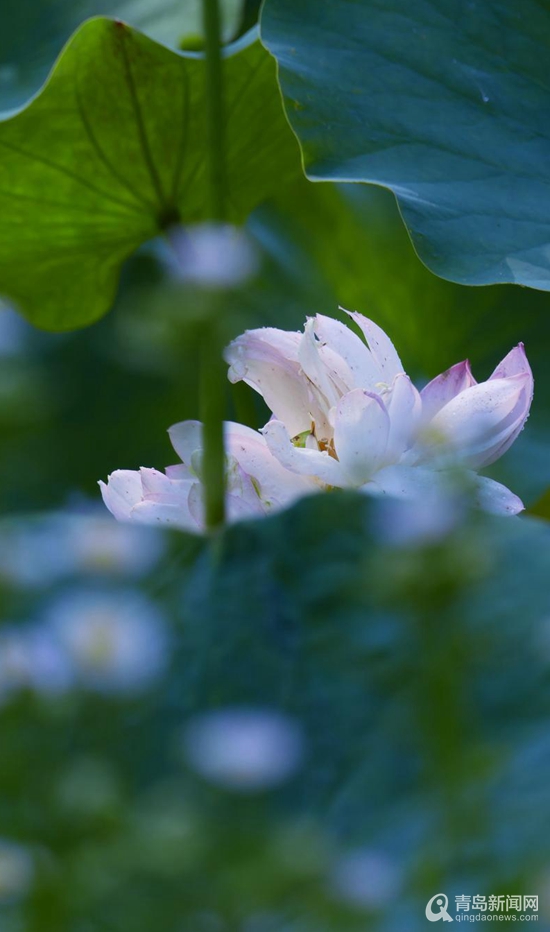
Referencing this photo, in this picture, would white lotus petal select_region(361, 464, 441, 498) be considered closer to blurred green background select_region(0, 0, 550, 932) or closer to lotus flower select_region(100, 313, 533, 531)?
lotus flower select_region(100, 313, 533, 531)

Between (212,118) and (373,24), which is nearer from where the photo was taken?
(212,118)

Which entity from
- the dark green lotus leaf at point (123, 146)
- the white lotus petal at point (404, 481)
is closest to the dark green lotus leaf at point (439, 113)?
the dark green lotus leaf at point (123, 146)

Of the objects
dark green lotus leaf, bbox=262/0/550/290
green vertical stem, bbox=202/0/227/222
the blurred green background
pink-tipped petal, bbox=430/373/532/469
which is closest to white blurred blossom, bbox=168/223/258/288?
the blurred green background

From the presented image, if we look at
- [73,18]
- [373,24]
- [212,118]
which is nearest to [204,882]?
[212,118]

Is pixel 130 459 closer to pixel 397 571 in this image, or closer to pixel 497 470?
pixel 497 470

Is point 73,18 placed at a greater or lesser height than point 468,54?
greater

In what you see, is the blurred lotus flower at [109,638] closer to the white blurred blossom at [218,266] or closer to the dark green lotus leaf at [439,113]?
the white blurred blossom at [218,266]

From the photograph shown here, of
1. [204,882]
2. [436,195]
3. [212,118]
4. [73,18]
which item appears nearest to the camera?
[204,882]

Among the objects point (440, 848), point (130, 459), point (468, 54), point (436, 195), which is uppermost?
point (468, 54)
